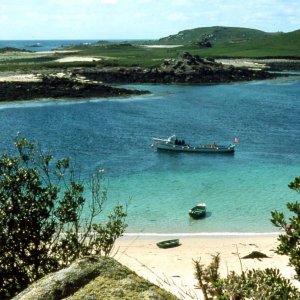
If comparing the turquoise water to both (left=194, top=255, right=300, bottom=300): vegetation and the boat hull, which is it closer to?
the boat hull

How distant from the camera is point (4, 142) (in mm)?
69312

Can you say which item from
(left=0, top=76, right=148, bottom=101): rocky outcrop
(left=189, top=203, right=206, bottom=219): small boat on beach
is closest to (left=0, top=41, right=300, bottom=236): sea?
(left=189, top=203, right=206, bottom=219): small boat on beach

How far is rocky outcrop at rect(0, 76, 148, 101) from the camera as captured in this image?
105 metres

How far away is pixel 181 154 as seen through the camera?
63844mm

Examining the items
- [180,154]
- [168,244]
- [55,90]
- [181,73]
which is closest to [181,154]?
[180,154]

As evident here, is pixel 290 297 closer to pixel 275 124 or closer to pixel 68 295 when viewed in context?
pixel 68 295

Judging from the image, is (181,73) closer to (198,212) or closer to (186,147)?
(186,147)

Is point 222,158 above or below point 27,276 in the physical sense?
below

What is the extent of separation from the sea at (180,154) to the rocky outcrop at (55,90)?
318 centimetres

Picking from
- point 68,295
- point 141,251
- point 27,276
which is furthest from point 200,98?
point 68,295

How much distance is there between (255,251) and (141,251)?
26.2 ft

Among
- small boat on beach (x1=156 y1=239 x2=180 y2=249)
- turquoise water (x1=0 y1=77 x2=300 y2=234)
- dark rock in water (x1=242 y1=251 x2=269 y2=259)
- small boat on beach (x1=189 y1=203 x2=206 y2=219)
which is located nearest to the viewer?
dark rock in water (x1=242 y1=251 x2=269 y2=259)

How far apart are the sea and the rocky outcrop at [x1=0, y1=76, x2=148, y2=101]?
125 inches

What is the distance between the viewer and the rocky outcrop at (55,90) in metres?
105
